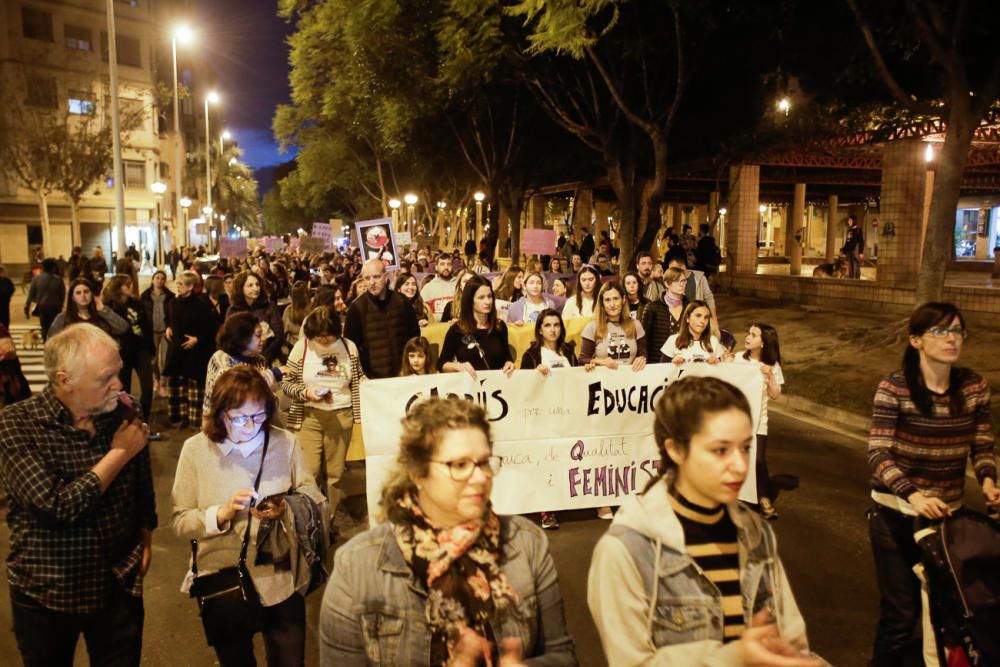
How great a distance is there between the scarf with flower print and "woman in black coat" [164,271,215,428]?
814 cm

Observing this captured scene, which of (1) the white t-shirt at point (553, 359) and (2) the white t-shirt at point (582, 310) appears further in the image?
(2) the white t-shirt at point (582, 310)

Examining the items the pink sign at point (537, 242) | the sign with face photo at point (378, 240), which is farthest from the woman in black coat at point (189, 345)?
the pink sign at point (537, 242)

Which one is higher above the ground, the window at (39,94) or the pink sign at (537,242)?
the window at (39,94)

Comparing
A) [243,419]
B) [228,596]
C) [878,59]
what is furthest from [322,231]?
[228,596]

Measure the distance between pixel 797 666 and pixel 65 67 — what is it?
54845 mm

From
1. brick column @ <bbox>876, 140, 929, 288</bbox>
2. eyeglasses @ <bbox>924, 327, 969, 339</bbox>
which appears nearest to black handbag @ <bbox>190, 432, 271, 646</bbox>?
eyeglasses @ <bbox>924, 327, 969, 339</bbox>

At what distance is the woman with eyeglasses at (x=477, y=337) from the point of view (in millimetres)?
6922

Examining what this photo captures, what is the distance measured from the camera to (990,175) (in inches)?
1325


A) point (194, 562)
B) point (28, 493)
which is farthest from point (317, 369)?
point (28, 493)

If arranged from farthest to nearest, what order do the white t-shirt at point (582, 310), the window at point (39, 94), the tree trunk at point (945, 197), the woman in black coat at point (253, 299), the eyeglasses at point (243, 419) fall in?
the window at point (39, 94), the tree trunk at point (945, 197), the white t-shirt at point (582, 310), the woman in black coat at point (253, 299), the eyeglasses at point (243, 419)

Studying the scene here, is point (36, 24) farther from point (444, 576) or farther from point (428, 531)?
point (444, 576)

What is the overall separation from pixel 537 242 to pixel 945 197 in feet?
24.4

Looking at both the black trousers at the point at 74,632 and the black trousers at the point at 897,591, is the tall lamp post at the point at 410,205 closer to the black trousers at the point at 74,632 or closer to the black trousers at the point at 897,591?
the black trousers at the point at 897,591

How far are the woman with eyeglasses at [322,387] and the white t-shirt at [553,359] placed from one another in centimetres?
156
